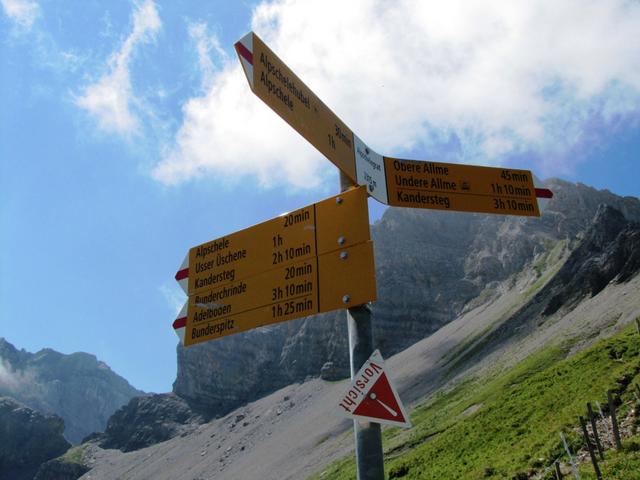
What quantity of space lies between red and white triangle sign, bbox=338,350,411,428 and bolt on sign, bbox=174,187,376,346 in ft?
2.53

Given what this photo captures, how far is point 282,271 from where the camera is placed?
7.31 meters

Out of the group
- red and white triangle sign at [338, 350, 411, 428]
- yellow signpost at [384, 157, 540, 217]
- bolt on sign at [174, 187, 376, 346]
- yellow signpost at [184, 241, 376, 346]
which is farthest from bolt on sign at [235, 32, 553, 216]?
red and white triangle sign at [338, 350, 411, 428]

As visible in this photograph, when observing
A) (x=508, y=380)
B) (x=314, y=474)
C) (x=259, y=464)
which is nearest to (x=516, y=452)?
(x=508, y=380)

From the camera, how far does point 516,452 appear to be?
36.0 meters

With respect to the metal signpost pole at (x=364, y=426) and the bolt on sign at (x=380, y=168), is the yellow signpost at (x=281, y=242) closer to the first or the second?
the bolt on sign at (x=380, y=168)

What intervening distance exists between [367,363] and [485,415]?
5507 cm

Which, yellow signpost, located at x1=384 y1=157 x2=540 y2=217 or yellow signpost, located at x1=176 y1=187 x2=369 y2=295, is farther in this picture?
yellow signpost, located at x1=384 y1=157 x2=540 y2=217

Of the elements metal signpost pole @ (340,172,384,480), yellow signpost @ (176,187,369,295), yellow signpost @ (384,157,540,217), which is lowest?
metal signpost pole @ (340,172,384,480)

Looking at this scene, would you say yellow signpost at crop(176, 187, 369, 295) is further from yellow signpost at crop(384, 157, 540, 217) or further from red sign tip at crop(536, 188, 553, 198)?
red sign tip at crop(536, 188, 553, 198)

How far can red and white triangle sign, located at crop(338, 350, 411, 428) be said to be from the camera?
608cm

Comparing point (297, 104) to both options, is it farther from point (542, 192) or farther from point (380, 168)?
point (542, 192)

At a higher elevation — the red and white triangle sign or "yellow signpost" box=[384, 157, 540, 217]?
"yellow signpost" box=[384, 157, 540, 217]

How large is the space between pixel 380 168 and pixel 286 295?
2.16 metres

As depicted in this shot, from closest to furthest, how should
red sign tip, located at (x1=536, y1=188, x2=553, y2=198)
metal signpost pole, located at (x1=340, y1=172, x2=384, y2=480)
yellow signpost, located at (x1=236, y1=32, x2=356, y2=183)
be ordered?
1. metal signpost pole, located at (x1=340, y1=172, x2=384, y2=480)
2. yellow signpost, located at (x1=236, y1=32, x2=356, y2=183)
3. red sign tip, located at (x1=536, y1=188, x2=553, y2=198)
